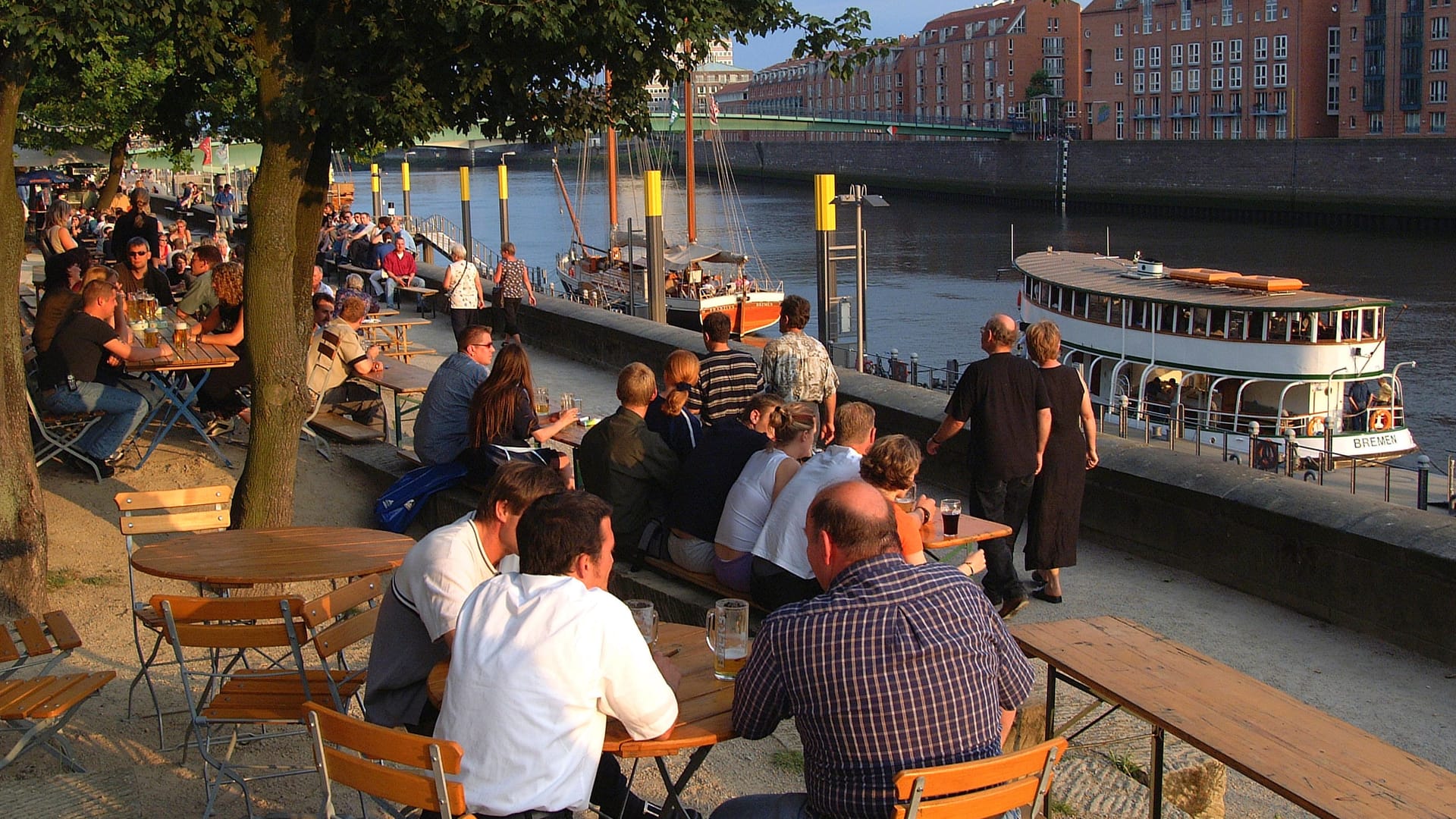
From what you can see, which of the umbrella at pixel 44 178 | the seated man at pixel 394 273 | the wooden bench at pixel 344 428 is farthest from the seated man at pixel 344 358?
the umbrella at pixel 44 178

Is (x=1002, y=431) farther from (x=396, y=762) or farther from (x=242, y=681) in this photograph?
(x=396, y=762)

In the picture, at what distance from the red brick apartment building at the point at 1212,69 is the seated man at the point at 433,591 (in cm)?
8282

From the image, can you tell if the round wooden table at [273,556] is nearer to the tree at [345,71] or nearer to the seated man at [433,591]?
the seated man at [433,591]

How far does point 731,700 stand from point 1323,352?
24.0m

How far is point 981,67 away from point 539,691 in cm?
12104

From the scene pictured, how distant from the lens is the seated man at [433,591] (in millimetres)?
3945

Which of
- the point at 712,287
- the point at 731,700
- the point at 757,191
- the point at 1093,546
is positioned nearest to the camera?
the point at 731,700

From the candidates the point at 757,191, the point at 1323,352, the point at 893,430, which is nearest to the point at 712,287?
the point at 1323,352

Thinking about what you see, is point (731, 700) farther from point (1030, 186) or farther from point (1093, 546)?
point (1030, 186)

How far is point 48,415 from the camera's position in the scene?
831 cm

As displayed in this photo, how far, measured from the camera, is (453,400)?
24.5 feet

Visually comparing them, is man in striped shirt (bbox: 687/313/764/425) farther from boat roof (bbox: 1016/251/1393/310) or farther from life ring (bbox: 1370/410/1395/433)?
life ring (bbox: 1370/410/1395/433)

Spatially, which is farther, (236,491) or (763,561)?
(236,491)

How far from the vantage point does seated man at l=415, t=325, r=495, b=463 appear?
742cm
